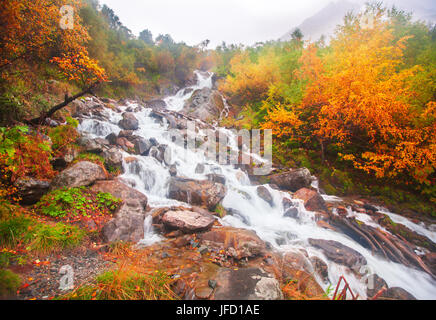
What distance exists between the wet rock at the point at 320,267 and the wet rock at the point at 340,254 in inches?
22.5

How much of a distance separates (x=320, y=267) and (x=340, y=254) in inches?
39.7

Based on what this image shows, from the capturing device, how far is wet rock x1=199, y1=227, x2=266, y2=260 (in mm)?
4547

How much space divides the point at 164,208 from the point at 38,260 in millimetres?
3448

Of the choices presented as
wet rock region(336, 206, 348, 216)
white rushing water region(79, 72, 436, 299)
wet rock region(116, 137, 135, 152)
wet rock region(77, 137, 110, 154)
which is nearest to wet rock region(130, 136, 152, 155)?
wet rock region(116, 137, 135, 152)

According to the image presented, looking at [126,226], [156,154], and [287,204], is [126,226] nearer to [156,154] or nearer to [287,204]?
[156,154]

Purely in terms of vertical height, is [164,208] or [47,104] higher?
[47,104]

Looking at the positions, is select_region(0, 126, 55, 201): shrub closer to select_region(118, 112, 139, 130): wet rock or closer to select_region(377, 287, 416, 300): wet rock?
select_region(118, 112, 139, 130): wet rock

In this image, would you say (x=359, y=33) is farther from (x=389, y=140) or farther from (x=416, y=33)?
(x=416, y=33)

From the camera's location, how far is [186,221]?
536 centimetres

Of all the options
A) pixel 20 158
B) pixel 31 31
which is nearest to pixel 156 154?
pixel 20 158

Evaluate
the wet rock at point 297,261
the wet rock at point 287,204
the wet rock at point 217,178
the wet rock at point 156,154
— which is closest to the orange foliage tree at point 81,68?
the wet rock at point 156,154

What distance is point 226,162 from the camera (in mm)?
10758

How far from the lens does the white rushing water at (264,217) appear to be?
490 centimetres
